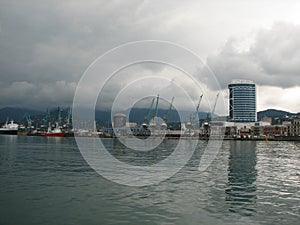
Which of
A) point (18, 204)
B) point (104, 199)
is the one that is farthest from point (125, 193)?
point (18, 204)

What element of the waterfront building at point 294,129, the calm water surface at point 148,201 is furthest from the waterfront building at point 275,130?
the calm water surface at point 148,201

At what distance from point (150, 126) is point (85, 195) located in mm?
156041

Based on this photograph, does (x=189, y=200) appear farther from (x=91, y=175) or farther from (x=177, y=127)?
(x=177, y=127)

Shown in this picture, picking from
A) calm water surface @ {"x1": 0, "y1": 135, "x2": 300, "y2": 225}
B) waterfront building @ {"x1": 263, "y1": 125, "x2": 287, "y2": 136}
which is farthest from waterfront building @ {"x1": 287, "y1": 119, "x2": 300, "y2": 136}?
calm water surface @ {"x1": 0, "y1": 135, "x2": 300, "y2": 225}

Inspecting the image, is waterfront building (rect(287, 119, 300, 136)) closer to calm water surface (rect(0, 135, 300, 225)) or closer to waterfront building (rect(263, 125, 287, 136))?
waterfront building (rect(263, 125, 287, 136))

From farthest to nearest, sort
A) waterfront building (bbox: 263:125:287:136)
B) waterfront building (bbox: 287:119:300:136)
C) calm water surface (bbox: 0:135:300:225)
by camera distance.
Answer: waterfront building (bbox: 263:125:287:136) → waterfront building (bbox: 287:119:300:136) → calm water surface (bbox: 0:135:300:225)

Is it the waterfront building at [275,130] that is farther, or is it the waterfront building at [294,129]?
the waterfront building at [275,130]

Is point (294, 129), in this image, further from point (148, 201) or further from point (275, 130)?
point (148, 201)

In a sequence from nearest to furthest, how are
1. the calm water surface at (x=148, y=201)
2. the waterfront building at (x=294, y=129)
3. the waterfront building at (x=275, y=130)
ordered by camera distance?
1. the calm water surface at (x=148, y=201)
2. the waterfront building at (x=294, y=129)
3. the waterfront building at (x=275, y=130)

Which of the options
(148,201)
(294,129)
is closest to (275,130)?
(294,129)

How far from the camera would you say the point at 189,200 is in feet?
49.2

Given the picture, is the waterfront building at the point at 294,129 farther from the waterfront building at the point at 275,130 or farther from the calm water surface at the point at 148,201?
the calm water surface at the point at 148,201

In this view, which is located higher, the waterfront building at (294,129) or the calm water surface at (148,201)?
the waterfront building at (294,129)

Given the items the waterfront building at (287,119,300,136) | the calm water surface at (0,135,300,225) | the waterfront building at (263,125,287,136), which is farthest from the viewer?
the waterfront building at (263,125,287,136)
